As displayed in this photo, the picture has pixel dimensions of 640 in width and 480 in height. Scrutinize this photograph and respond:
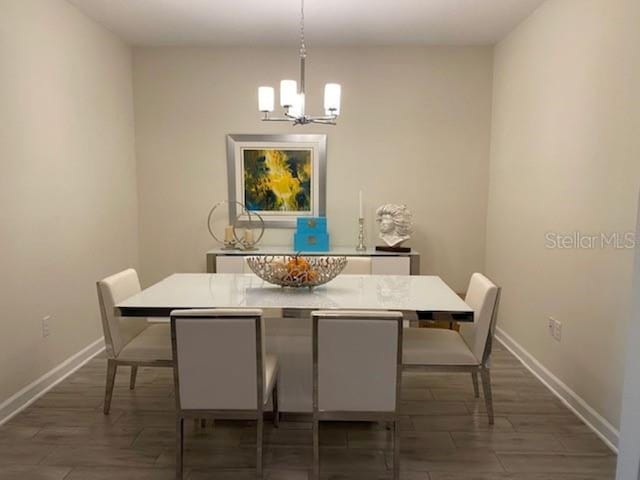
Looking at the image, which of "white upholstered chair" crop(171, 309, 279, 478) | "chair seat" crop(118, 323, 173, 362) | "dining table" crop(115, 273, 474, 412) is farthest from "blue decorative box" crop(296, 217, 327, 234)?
"white upholstered chair" crop(171, 309, 279, 478)

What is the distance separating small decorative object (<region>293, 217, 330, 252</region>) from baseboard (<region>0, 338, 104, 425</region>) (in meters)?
1.76

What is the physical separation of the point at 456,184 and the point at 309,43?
5.78ft

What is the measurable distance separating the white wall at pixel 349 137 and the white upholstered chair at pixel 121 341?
1.77 metres

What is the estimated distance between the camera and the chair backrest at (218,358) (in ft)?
6.36

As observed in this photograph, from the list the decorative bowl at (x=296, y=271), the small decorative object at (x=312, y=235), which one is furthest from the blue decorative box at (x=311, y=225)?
the decorative bowl at (x=296, y=271)

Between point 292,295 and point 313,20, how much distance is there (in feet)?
7.22

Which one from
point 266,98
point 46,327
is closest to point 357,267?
point 266,98

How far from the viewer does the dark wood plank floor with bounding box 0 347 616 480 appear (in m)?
2.15

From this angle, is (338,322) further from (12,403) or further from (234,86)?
(234,86)

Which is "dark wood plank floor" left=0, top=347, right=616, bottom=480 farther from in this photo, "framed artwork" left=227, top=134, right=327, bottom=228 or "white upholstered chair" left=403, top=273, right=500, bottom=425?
"framed artwork" left=227, top=134, right=327, bottom=228

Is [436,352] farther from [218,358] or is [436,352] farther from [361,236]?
[361,236]

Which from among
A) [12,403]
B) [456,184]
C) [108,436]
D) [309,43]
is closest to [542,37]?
[456,184]

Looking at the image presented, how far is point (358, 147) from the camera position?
4.26 metres

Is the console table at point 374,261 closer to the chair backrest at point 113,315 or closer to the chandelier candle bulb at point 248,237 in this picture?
the chandelier candle bulb at point 248,237
